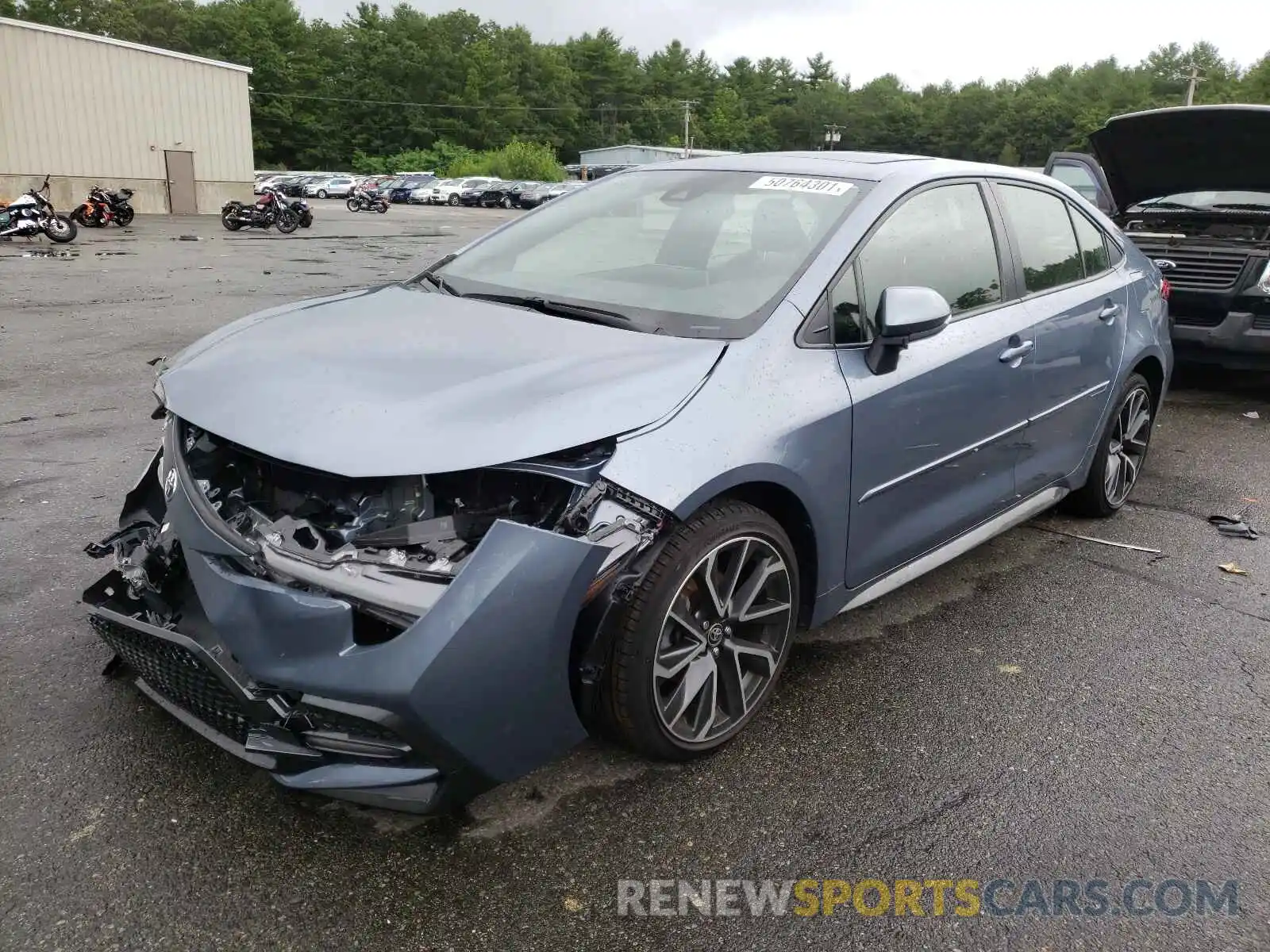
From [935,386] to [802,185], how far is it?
33.5 inches

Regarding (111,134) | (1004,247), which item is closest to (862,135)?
(111,134)

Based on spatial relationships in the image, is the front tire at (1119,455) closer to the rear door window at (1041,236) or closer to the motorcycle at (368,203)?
the rear door window at (1041,236)

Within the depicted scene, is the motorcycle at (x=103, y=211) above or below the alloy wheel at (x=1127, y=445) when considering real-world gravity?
above

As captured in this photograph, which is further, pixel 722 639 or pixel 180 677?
pixel 722 639

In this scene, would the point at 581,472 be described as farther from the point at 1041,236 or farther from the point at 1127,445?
the point at 1127,445

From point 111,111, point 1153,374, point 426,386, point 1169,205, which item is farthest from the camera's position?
point 111,111

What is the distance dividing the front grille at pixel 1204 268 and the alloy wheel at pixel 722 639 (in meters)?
5.67

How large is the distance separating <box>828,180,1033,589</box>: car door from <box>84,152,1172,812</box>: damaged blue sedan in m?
0.01

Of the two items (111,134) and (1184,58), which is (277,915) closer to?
(111,134)

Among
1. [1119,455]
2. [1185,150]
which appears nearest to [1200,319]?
[1185,150]

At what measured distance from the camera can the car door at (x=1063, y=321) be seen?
12.9ft

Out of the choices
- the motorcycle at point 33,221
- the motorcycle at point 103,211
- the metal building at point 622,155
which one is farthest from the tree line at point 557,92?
the motorcycle at point 33,221

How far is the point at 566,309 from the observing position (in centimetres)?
316

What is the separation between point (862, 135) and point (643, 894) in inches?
5571
